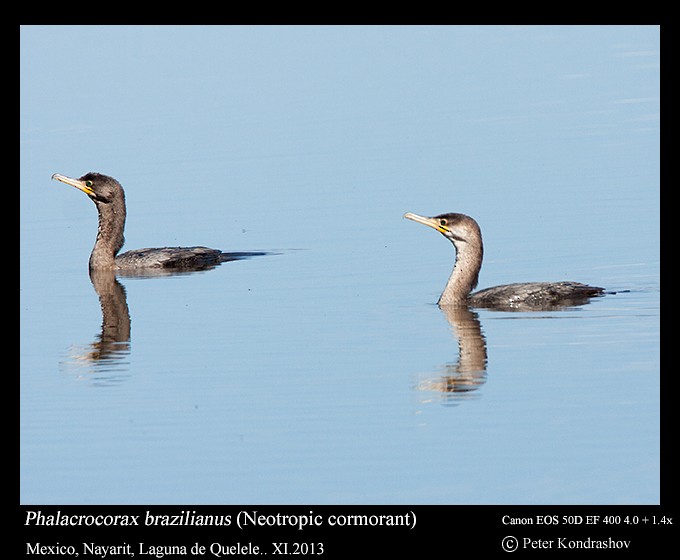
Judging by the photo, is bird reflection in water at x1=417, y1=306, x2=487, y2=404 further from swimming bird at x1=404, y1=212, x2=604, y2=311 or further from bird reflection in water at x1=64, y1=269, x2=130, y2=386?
bird reflection in water at x1=64, y1=269, x2=130, y2=386

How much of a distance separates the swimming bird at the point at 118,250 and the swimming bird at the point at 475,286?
14.4ft

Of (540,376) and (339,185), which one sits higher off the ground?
(339,185)

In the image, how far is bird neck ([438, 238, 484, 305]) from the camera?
17672 mm

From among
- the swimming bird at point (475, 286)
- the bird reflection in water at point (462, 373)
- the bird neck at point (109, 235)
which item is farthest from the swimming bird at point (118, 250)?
the bird reflection in water at point (462, 373)

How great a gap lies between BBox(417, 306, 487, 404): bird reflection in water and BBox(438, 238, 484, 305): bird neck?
3.61 feet

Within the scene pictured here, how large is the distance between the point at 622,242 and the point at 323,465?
34.4 ft

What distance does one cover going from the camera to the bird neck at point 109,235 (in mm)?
22141

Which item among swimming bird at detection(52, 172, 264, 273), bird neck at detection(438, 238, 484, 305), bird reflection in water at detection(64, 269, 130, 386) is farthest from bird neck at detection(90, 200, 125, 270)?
bird neck at detection(438, 238, 484, 305)

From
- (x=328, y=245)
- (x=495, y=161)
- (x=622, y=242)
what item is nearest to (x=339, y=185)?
(x=495, y=161)

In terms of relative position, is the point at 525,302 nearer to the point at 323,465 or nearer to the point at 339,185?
the point at 323,465

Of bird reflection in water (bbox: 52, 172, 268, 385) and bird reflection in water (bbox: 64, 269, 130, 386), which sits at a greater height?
bird reflection in water (bbox: 52, 172, 268, 385)

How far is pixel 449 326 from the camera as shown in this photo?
16.4m

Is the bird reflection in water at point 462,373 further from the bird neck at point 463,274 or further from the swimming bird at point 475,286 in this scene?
the bird neck at point 463,274

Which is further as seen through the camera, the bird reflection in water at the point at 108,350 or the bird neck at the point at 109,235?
the bird neck at the point at 109,235
